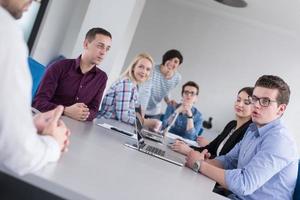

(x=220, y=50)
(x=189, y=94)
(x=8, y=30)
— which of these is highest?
(x=220, y=50)

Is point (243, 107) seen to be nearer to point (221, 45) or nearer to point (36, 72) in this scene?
point (36, 72)

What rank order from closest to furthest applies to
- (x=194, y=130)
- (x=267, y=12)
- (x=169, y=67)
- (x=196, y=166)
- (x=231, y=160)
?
(x=196, y=166) → (x=231, y=160) → (x=194, y=130) → (x=169, y=67) → (x=267, y=12)

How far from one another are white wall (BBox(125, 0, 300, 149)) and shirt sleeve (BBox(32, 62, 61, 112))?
5.39 m

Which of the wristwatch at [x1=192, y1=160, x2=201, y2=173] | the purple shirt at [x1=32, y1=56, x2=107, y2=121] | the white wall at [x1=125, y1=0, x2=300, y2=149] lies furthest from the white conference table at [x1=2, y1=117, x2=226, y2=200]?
the white wall at [x1=125, y1=0, x2=300, y2=149]

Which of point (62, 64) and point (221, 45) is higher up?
point (221, 45)

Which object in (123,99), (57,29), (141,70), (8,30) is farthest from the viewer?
(57,29)

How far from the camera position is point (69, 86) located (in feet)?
9.02

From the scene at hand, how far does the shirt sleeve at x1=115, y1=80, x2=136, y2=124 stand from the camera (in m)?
3.09

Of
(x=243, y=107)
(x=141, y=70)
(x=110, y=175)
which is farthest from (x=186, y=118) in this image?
(x=110, y=175)

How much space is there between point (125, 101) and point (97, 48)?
0.55 metres

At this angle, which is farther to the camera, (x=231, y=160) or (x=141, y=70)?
(x=141, y=70)

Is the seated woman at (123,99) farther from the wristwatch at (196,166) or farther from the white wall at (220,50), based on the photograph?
the white wall at (220,50)

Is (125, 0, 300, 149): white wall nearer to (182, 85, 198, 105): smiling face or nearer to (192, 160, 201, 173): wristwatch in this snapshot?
(182, 85, 198, 105): smiling face

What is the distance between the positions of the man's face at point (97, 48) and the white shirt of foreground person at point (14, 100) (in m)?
1.85
